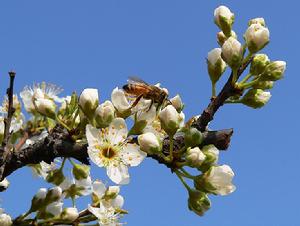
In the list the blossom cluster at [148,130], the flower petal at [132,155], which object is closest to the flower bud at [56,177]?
the blossom cluster at [148,130]

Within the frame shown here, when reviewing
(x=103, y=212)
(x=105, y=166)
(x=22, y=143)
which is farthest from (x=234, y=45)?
(x=22, y=143)

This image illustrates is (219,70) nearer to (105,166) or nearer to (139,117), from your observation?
(139,117)

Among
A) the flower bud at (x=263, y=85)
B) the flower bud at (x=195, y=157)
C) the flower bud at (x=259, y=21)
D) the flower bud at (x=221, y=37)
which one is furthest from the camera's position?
the flower bud at (x=221, y=37)

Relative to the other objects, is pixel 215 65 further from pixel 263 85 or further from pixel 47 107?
pixel 47 107

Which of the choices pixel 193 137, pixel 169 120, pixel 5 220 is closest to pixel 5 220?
pixel 5 220

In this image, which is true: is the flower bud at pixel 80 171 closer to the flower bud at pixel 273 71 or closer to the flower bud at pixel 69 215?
the flower bud at pixel 69 215

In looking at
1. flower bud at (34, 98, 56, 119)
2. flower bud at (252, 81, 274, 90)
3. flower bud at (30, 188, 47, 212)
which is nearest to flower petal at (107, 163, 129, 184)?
flower bud at (34, 98, 56, 119)
